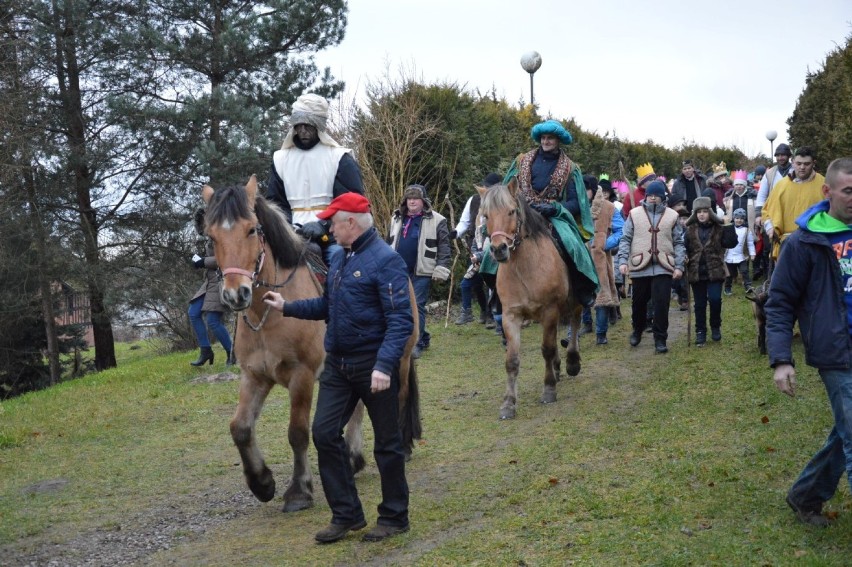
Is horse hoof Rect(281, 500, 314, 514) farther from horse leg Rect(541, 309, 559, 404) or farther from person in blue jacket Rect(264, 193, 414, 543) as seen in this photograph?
horse leg Rect(541, 309, 559, 404)

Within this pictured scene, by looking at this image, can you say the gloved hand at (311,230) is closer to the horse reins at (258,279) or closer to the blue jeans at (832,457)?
the horse reins at (258,279)

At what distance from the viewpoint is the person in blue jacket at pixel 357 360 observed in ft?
19.2

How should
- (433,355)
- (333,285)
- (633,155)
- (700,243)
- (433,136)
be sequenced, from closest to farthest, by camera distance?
1. (333,285)
2. (700,243)
3. (433,355)
4. (433,136)
5. (633,155)

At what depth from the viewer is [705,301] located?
1299 centimetres

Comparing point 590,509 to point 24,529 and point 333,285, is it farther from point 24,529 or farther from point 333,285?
point 24,529

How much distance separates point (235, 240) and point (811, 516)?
3865 millimetres

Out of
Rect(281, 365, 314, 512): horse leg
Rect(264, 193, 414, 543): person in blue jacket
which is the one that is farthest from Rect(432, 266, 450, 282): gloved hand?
Rect(264, 193, 414, 543): person in blue jacket

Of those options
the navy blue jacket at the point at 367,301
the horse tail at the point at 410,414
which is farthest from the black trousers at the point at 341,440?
the horse tail at the point at 410,414

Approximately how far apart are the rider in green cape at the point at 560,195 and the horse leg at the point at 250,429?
472 centimetres

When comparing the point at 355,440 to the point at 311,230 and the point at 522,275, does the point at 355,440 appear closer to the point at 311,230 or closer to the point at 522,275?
the point at 311,230

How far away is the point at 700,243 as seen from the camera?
511 inches

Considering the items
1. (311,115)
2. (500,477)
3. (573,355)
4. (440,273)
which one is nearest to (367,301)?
(500,477)

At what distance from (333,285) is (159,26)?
20.1 meters

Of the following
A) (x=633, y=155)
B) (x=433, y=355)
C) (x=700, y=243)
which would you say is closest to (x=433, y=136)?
(x=433, y=355)
